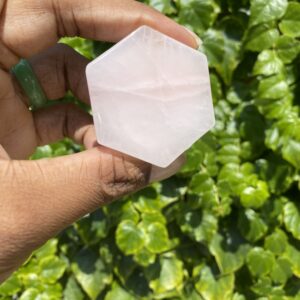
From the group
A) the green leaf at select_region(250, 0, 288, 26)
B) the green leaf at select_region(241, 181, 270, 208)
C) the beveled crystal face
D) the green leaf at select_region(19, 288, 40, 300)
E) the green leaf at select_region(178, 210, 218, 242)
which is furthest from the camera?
the green leaf at select_region(19, 288, 40, 300)

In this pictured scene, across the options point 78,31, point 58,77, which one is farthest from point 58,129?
point 78,31

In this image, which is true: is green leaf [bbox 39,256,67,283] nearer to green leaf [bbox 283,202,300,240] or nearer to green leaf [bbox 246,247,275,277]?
green leaf [bbox 246,247,275,277]

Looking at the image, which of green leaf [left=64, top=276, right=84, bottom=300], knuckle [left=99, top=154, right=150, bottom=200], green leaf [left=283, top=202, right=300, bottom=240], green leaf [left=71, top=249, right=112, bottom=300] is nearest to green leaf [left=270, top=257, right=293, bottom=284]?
green leaf [left=283, top=202, right=300, bottom=240]

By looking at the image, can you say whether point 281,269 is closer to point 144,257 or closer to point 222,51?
point 144,257

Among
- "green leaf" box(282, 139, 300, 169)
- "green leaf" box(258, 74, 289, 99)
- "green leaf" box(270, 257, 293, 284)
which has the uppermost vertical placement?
"green leaf" box(258, 74, 289, 99)

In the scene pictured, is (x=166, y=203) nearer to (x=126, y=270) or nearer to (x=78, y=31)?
(x=126, y=270)

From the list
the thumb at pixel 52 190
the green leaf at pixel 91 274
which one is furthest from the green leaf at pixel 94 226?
the thumb at pixel 52 190

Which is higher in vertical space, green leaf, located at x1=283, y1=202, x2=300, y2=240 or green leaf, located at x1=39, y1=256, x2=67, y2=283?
green leaf, located at x1=283, y1=202, x2=300, y2=240

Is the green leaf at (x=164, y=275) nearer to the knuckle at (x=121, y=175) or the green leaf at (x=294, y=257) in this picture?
the green leaf at (x=294, y=257)
